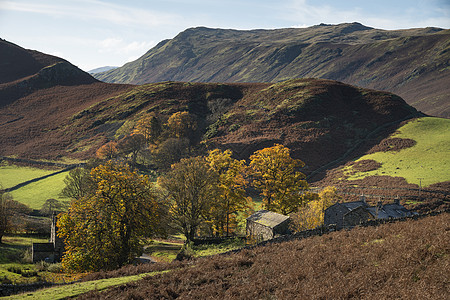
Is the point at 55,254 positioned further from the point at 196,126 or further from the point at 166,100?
the point at 166,100

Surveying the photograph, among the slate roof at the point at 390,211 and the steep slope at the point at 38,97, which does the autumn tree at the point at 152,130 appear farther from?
the slate roof at the point at 390,211

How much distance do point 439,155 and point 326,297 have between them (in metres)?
72.2

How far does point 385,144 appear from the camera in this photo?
8088 cm

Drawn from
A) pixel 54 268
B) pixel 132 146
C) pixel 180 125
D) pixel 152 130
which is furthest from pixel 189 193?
Answer: pixel 180 125

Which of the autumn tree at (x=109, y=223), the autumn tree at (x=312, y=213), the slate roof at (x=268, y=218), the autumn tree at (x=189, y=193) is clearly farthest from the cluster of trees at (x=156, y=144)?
the autumn tree at (x=109, y=223)

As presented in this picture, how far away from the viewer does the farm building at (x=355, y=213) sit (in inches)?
1581

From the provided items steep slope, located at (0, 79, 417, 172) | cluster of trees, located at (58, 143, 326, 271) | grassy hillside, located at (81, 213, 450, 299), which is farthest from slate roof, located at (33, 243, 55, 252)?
steep slope, located at (0, 79, 417, 172)

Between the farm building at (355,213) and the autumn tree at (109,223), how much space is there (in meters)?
25.5

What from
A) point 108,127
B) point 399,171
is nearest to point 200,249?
point 399,171

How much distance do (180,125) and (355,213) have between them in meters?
59.9

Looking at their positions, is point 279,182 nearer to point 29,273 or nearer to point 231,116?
point 29,273

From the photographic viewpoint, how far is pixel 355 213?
4019 cm

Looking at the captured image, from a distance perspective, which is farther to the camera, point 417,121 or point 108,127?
point 108,127

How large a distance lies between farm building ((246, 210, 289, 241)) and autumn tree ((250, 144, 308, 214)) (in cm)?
771
